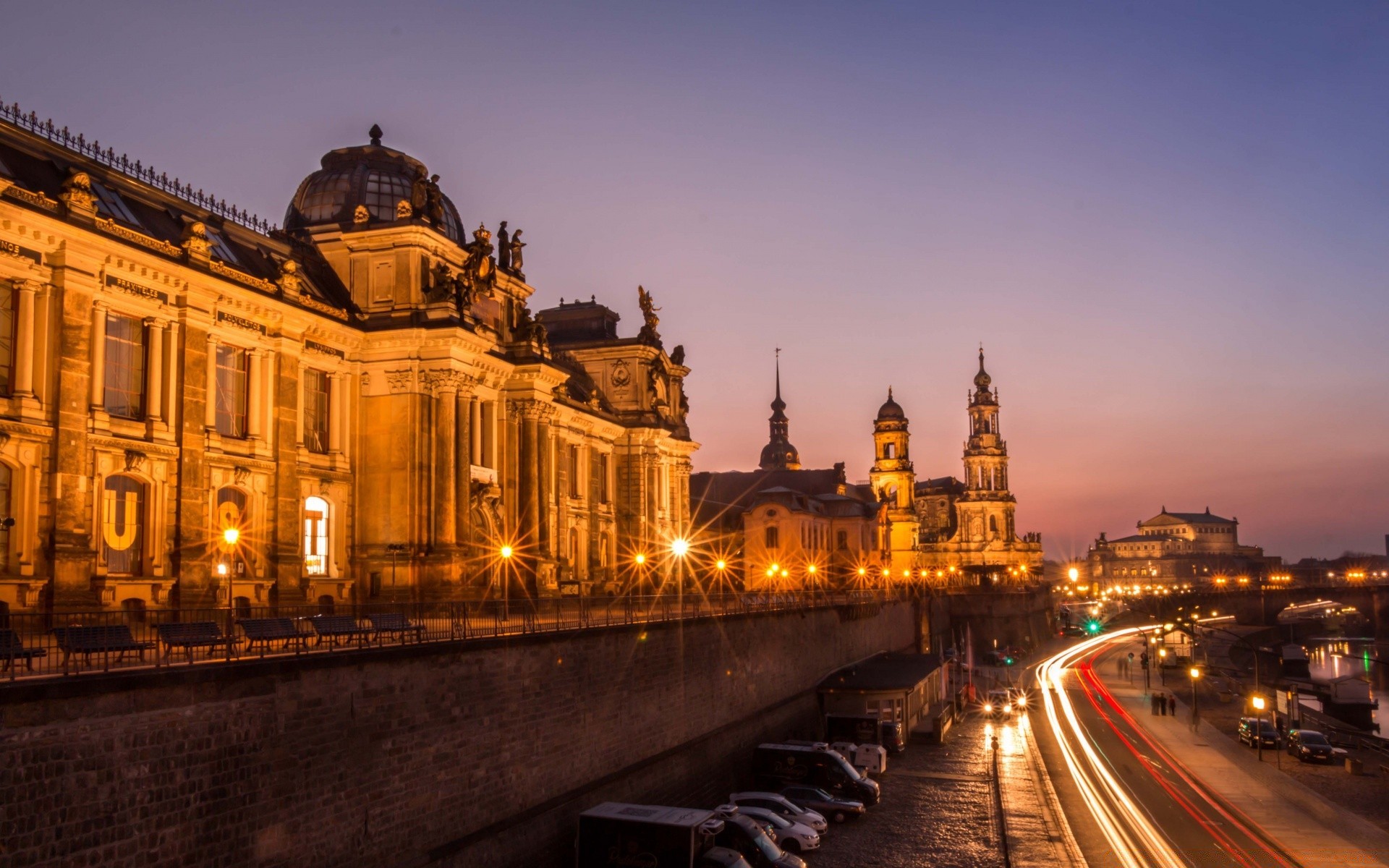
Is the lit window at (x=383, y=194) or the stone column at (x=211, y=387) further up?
the lit window at (x=383, y=194)

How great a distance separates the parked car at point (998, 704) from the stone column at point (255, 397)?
4851cm

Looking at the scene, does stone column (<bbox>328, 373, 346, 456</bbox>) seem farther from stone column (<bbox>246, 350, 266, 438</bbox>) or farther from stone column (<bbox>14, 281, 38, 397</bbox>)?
stone column (<bbox>14, 281, 38, 397</bbox>)

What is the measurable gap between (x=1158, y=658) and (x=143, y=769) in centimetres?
10410

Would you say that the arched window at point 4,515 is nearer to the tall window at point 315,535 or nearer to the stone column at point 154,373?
the stone column at point 154,373

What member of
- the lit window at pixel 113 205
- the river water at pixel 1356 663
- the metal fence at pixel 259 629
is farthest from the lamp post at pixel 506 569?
the river water at pixel 1356 663

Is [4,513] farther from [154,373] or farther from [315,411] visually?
[315,411]

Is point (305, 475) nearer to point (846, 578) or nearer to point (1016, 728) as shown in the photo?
point (1016, 728)

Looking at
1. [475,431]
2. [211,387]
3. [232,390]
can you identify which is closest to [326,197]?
[475,431]

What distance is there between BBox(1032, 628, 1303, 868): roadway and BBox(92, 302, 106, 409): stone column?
32.1 meters

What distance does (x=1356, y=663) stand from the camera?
5069 inches

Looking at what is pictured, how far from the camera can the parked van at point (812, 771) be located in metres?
40.8

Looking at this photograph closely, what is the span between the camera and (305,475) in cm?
3888

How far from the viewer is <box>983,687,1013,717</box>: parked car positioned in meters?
67.9

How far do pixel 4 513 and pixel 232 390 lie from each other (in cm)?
908
